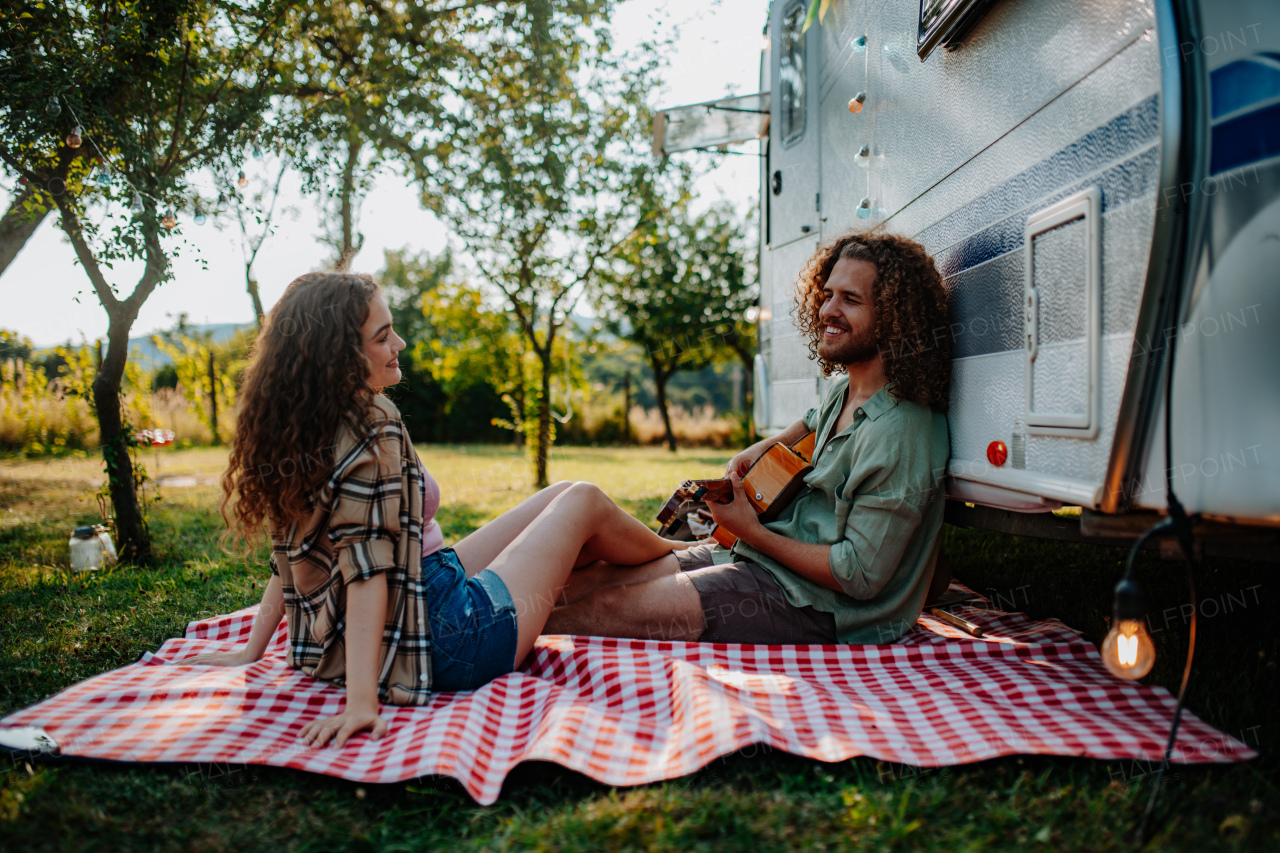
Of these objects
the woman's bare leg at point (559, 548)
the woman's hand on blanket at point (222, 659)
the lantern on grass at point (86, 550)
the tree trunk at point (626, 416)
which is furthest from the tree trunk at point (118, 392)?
the tree trunk at point (626, 416)

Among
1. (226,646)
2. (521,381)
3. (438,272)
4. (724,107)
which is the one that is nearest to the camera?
(226,646)

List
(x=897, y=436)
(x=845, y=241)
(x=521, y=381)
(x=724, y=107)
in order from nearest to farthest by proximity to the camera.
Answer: (x=897, y=436), (x=845, y=241), (x=724, y=107), (x=521, y=381)

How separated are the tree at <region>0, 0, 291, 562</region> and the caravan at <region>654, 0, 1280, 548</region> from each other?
3571mm

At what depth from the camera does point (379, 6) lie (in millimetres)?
6555

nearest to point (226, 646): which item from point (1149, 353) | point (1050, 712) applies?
point (1050, 712)

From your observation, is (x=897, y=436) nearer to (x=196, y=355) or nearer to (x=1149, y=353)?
(x=1149, y=353)

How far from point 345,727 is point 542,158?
6.95 metres

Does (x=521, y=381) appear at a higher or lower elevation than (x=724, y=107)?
lower

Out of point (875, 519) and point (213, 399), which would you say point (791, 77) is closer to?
point (875, 519)

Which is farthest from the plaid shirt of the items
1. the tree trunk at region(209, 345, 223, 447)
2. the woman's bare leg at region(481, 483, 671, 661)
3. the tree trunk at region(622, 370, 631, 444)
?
the tree trunk at region(622, 370, 631, 444)

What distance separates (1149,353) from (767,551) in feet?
4.43

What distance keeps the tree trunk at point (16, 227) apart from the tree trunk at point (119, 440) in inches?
27.4

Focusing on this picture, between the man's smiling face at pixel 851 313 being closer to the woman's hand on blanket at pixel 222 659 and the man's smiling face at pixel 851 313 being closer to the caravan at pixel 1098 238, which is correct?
the caravan at pixel 1098 238

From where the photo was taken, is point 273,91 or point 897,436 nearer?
point 897,436
